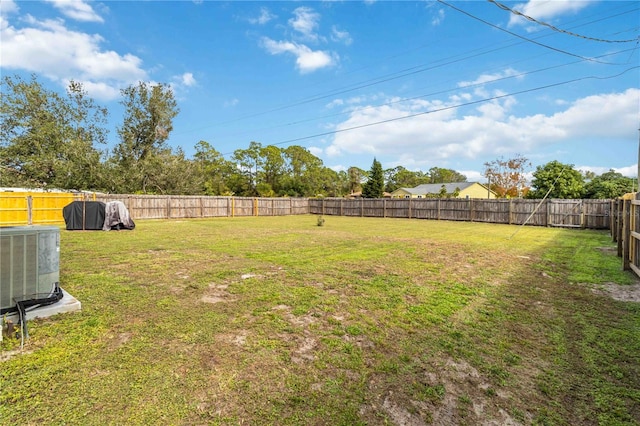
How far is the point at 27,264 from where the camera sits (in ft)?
8.84

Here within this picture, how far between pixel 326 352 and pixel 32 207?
17.7m

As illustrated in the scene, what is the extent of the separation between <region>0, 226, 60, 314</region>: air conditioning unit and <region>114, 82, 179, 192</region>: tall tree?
2280 centimetres

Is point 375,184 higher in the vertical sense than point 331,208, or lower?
higher

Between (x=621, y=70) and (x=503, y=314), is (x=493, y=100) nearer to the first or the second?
(x=621, y=70)

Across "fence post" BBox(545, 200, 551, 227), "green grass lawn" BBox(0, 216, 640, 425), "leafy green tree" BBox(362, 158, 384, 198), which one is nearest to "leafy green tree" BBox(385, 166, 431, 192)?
"leafy green tree" BBox(362, 158, 384, 198)

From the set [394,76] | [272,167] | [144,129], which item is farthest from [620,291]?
[272,167]

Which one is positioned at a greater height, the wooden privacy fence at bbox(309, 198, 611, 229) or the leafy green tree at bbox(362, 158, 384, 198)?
the leafy green tree at bbox(362, 158, 384, 198)

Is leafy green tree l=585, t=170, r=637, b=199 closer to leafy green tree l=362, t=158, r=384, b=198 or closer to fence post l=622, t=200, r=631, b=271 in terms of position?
leafy green tree l=362, t=158, r=384, b=198

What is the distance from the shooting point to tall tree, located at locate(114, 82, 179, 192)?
23000 mm

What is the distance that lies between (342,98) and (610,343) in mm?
21226

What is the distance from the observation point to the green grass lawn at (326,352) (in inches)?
65.2

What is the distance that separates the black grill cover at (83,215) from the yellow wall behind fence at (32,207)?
424 cm

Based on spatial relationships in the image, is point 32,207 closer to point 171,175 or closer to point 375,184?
point 171,175

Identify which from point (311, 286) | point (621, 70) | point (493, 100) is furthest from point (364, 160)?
point (311, 286)
